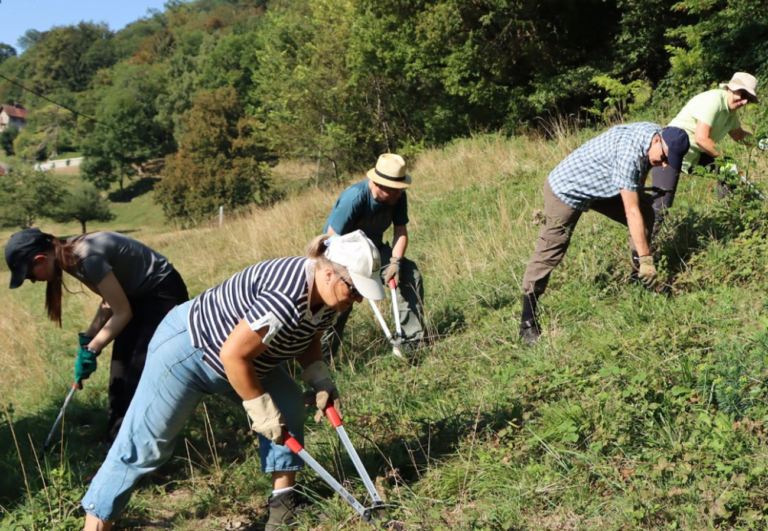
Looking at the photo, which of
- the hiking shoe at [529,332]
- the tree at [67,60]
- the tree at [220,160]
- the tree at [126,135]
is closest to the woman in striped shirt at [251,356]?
the hiking shoe at [529,332]

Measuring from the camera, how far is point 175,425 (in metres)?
3.34

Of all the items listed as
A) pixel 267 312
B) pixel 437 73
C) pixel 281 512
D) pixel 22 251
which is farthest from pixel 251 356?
pixel 437 73

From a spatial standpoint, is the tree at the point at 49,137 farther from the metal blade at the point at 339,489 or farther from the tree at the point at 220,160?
the metal blade at the point at 339,489

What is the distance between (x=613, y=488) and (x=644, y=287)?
222 cm

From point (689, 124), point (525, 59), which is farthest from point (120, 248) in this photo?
point (525, 59)

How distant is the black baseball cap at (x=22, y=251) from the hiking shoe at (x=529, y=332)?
319cm

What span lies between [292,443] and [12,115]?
141 m

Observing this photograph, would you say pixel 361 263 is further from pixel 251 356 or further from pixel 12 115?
pixel 12 115

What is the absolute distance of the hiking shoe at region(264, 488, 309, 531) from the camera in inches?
141

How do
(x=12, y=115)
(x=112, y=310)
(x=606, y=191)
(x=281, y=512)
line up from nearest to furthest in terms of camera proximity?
(x=281, y=512) → (x=112, y=310) → (x=606, y=191) → (x=12, y=115)

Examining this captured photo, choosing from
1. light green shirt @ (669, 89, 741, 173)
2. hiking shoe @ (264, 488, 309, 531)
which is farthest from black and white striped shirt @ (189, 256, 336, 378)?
light green shirt @ (669, 89, 741, 173)

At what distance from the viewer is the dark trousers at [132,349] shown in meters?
4.45

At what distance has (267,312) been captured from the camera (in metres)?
2.94

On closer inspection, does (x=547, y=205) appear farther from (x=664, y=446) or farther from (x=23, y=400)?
(x=23, y=400)
